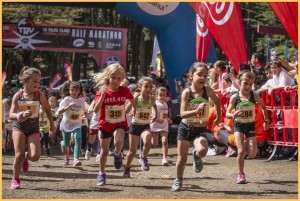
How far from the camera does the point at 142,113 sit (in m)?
11.1

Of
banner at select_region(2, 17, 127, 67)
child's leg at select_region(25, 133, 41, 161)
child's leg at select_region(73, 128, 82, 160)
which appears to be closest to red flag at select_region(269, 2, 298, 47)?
child's leg at select_region(73, 128, 82, 160)

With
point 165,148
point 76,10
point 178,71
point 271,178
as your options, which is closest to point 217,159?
point 165,148

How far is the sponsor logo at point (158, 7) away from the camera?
19.7 metres

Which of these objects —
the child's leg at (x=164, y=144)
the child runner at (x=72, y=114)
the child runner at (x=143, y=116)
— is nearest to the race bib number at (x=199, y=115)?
the child runner at (x=143, y=116)

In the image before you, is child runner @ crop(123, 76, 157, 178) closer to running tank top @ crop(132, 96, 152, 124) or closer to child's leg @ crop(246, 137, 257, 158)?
running tank top @ crop(132, 96, 152, 124)

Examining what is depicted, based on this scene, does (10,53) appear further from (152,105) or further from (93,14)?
(152,105)

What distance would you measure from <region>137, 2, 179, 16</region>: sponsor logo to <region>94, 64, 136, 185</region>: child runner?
1032 cm

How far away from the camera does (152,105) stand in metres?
11.4

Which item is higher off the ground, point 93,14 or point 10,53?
point 93,14

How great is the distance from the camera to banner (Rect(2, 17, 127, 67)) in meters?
29.9

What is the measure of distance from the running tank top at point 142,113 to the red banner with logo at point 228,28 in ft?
11.5

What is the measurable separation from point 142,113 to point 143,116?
56mm

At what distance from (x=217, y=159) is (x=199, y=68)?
518cm

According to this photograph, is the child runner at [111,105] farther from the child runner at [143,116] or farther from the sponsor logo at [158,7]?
the sponsor logo at [158,7]
